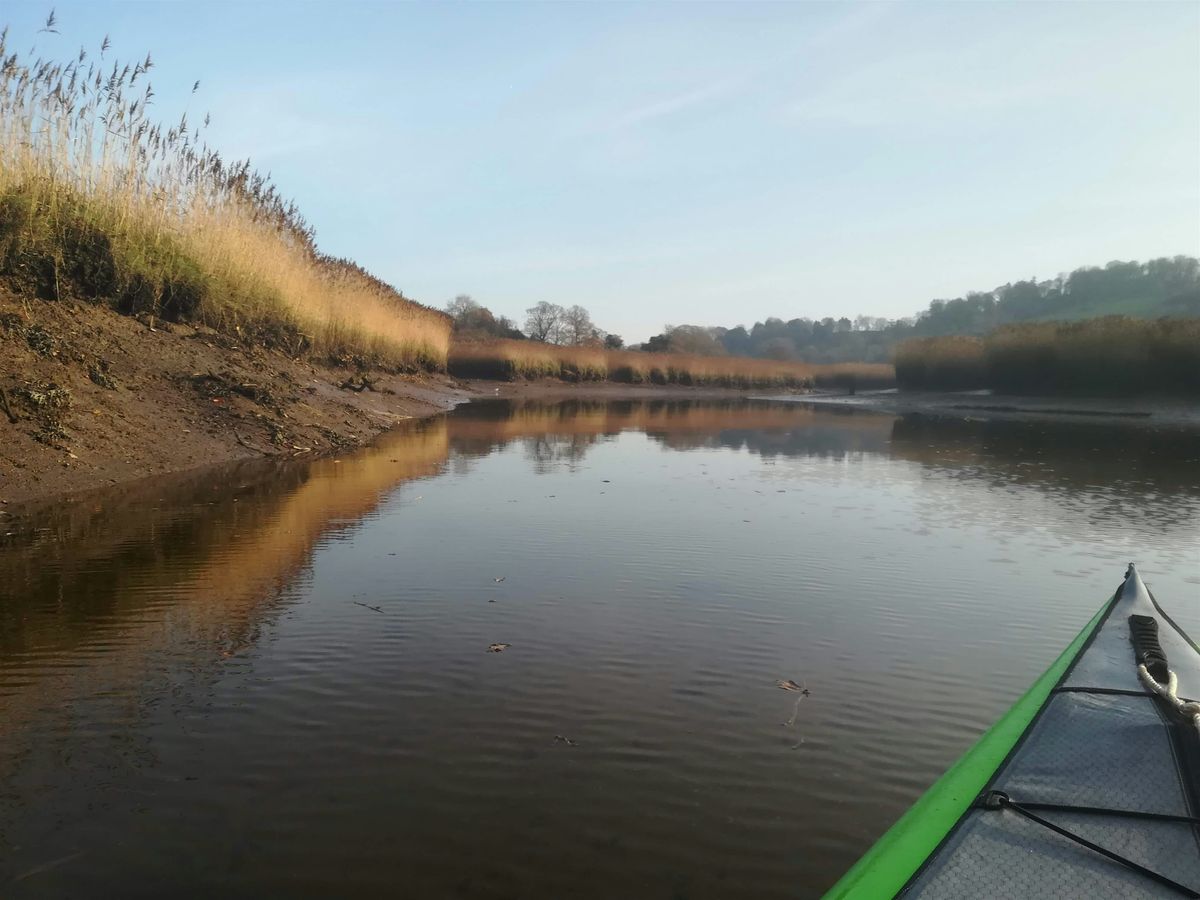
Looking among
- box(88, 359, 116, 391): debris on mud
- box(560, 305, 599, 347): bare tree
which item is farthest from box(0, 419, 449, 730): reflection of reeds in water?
box(560, 305, 599, 347): bare tree

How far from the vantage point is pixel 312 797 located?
2.81 metres

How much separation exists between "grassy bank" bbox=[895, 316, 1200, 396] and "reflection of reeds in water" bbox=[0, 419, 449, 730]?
26606 millimetres

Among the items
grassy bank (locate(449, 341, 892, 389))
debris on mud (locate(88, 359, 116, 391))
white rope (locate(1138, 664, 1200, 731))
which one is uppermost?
grassy bank (locate(449, 341, 892, 389))

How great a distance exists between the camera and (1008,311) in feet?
334

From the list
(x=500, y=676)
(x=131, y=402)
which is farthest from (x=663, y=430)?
(x=500, y=676)

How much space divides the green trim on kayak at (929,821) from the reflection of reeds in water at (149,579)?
126 inches

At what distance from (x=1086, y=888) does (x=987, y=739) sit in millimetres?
742

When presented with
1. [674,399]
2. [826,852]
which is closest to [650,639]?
[826,852]

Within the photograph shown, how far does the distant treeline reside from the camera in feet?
262

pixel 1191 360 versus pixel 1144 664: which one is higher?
pixel 1191 360

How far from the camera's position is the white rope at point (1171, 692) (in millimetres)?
2479

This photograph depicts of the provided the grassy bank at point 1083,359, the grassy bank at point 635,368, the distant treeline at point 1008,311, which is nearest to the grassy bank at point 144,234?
the grassy bank at point 635,368

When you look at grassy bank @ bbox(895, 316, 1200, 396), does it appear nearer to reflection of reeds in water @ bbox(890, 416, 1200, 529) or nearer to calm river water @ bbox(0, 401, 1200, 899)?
reflection of reeds in water @ bbox(890, 416, 1200, 529)

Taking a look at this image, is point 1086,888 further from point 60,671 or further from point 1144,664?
point 60,671
